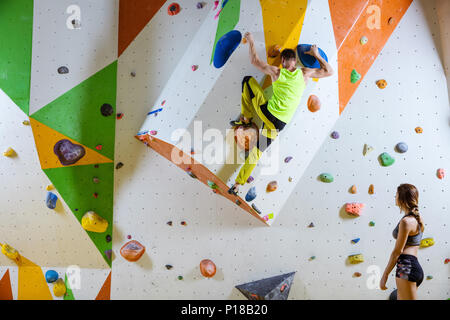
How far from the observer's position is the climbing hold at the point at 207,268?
272cm

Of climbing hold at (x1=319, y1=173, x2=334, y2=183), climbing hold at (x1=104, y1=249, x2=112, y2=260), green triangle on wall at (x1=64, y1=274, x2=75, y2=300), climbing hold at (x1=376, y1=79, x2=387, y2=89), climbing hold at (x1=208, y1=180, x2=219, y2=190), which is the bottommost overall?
green triangle on wall at (x1=64, y1=274, x2=75, y2=300)

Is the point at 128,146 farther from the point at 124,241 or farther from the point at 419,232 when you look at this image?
the point at 419,232

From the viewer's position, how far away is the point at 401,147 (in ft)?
8.80

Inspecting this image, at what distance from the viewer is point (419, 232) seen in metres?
1.98

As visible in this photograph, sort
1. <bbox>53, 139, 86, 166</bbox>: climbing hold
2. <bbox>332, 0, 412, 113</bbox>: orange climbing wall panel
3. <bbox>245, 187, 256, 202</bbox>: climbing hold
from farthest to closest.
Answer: <bbox>53, 139, 86, 166</bbox>: climbing hold, <bbox>245, 187, 256, 202</bbox>: climbing hold, <bbox>332, 0, 412, 113</bbox>: orange climbing wall panel

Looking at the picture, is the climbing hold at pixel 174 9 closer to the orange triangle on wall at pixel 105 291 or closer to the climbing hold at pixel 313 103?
the climbing hold at pixel 313 103

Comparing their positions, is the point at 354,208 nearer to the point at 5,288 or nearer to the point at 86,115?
the point at 86,115

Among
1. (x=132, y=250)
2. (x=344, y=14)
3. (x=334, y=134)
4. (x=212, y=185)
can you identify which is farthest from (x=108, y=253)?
(x=344, y=14)

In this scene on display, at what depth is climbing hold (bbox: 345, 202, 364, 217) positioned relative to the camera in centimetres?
271

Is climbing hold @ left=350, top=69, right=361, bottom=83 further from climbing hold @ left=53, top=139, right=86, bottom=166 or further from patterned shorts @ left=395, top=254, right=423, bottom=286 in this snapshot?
climbing hold @ left=53, top=139, right=86, bottom=166

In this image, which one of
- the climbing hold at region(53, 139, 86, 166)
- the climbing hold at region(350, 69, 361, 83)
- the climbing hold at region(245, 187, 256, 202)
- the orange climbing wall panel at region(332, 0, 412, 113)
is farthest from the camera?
the climbing hold at region(53, 139, 86, 166)

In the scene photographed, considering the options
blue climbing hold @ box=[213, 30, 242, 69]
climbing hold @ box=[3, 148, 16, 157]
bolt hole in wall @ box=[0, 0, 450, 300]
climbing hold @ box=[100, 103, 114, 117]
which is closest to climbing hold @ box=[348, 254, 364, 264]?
bolt hole in wall @ box=[0, 0, 450, 300]

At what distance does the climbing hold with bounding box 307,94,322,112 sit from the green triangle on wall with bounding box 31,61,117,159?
162cm

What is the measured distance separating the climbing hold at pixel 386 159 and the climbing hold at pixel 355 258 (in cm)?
79
